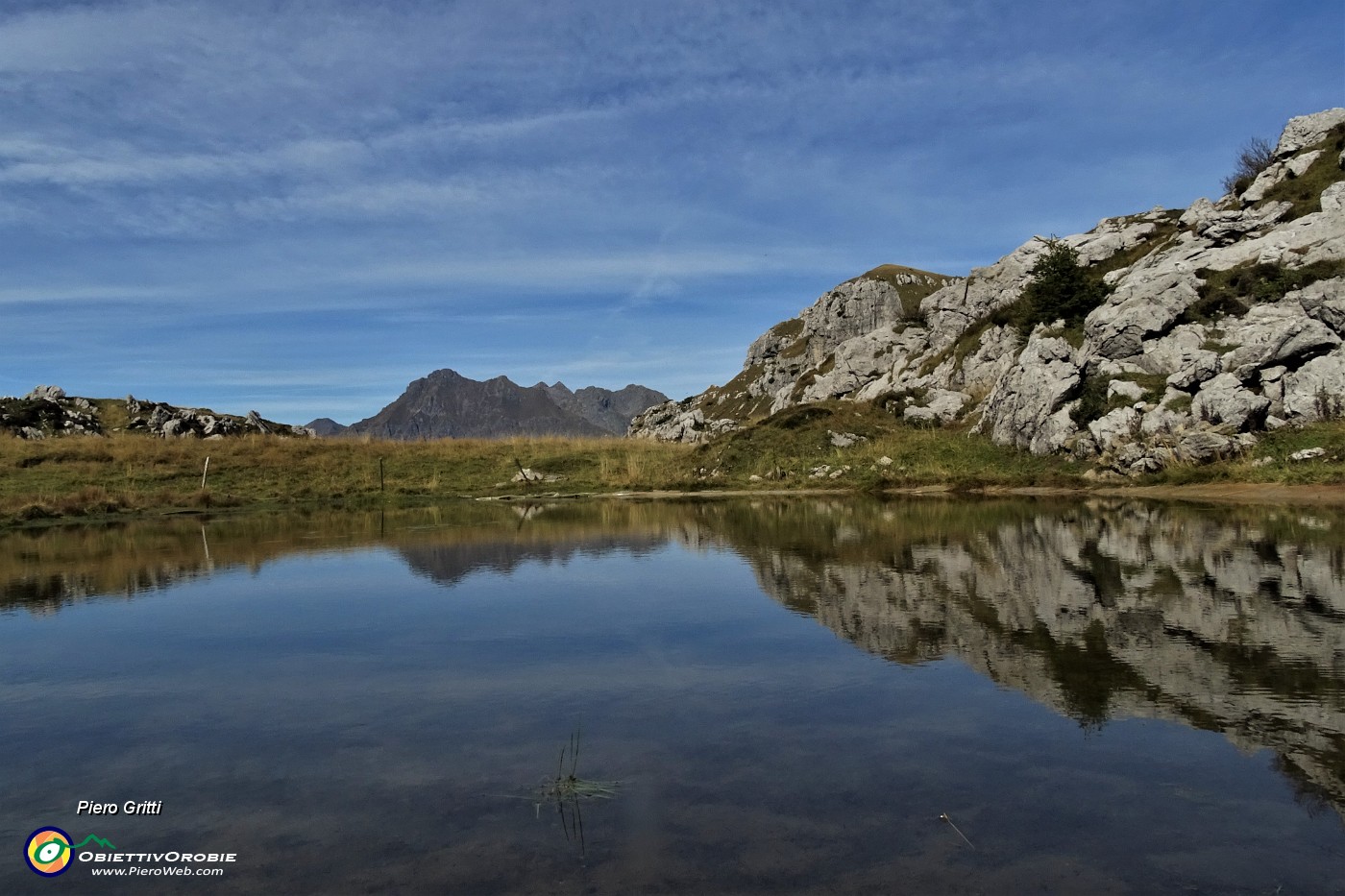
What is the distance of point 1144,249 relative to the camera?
64.8m

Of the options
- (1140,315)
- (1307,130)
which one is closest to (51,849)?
(1140,315)

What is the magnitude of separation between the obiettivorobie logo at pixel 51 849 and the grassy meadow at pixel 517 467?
1410 inches

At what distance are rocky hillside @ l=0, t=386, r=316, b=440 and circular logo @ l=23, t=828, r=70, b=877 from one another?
78.7m

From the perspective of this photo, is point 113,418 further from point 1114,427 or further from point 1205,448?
point 1205,448

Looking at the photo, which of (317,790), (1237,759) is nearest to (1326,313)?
(1237,759)

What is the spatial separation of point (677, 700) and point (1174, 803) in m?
4.71

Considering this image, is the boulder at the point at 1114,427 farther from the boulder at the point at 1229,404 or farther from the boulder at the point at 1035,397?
the boulder at the point at 1229,404

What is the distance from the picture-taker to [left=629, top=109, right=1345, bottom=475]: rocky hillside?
118 feet

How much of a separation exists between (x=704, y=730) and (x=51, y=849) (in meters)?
5.24

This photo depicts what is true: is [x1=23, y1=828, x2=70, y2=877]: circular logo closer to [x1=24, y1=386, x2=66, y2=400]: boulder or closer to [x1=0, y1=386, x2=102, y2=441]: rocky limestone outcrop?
[x1=0, y1=386, x2=102, y2=441]: rocky limestone outcrop

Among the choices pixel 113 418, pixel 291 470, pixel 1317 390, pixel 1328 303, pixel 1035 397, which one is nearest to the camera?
pixel 1317 390

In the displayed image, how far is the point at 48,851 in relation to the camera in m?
5.99

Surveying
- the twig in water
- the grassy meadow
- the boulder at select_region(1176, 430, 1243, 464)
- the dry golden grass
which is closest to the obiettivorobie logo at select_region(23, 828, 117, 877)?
the twig in water

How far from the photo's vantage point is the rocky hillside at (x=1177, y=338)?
1416 inches
